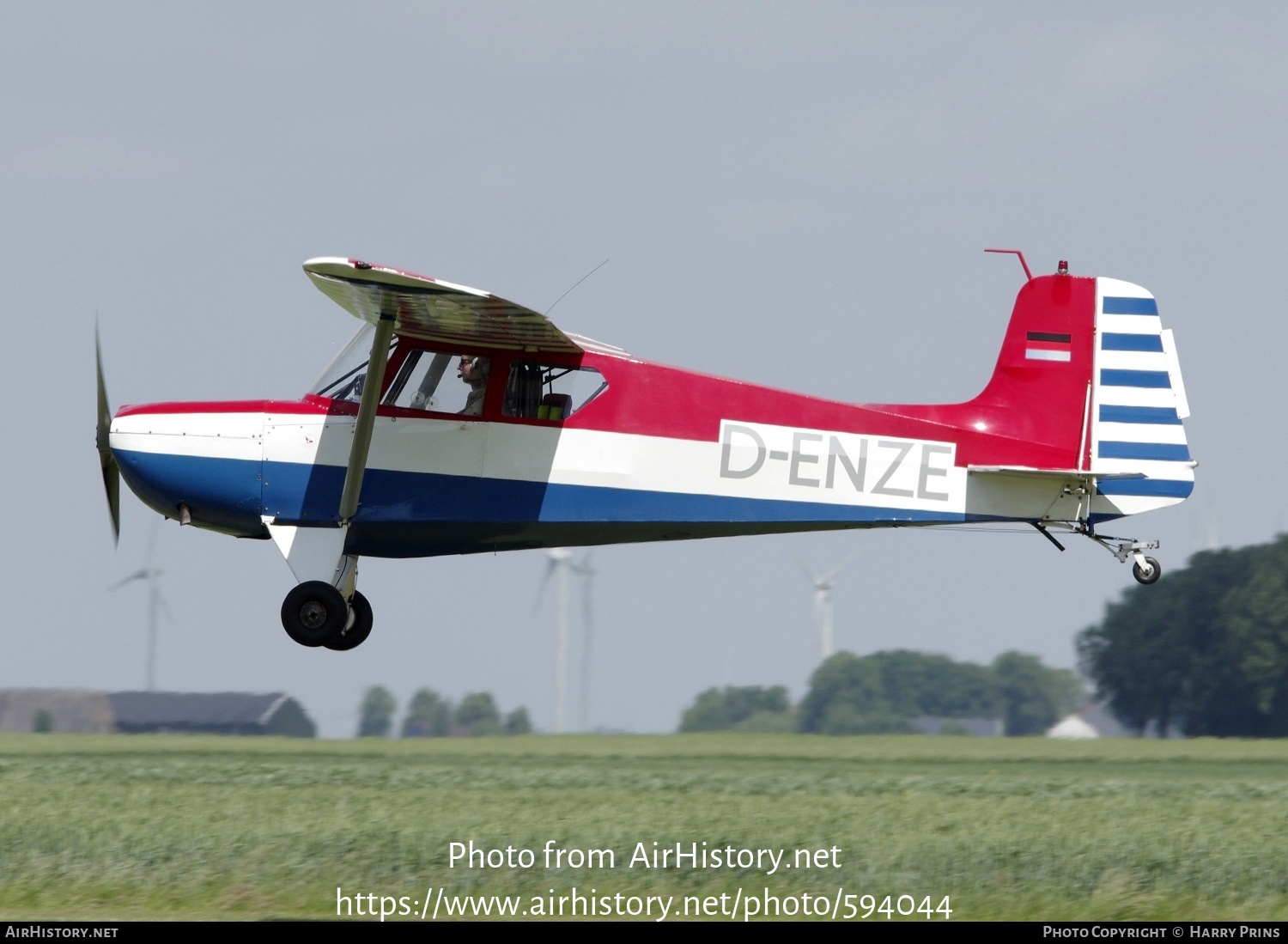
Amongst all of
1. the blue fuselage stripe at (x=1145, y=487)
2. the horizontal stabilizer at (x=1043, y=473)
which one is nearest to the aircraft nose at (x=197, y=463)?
the horizontal stabilizer at (x=1043, y=473)

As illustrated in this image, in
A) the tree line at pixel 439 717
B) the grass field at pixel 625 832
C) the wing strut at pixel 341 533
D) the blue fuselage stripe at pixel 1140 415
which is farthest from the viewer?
the tree line at pixel 439 717

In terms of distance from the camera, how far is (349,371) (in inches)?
535

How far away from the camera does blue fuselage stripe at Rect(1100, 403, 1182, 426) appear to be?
13.6 m

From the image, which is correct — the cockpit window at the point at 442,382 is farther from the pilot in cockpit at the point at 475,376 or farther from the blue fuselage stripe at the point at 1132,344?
the blue fuselage stripe at the point at 1132,344

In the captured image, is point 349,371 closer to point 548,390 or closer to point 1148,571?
point 548,390

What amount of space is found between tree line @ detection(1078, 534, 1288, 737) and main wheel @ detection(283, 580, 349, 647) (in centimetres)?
2554

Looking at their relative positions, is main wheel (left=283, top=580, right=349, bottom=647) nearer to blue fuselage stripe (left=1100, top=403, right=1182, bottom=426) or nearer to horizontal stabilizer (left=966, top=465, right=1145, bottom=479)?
horizontal stabilizer (left=966, top=465, right=1145, bottom=479)

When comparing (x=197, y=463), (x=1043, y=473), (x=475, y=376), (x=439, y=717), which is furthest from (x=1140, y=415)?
(x=439, y=717)

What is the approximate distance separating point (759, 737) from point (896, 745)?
69.3 inches

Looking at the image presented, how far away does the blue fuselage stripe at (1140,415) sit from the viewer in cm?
1361

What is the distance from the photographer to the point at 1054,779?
52.0ft

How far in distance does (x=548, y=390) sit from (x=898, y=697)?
33.5 m

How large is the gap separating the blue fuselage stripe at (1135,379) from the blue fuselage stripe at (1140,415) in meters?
0.20

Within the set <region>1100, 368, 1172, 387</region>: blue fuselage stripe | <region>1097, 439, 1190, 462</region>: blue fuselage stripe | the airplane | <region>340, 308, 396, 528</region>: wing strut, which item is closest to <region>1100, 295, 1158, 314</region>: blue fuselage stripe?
the airplane
